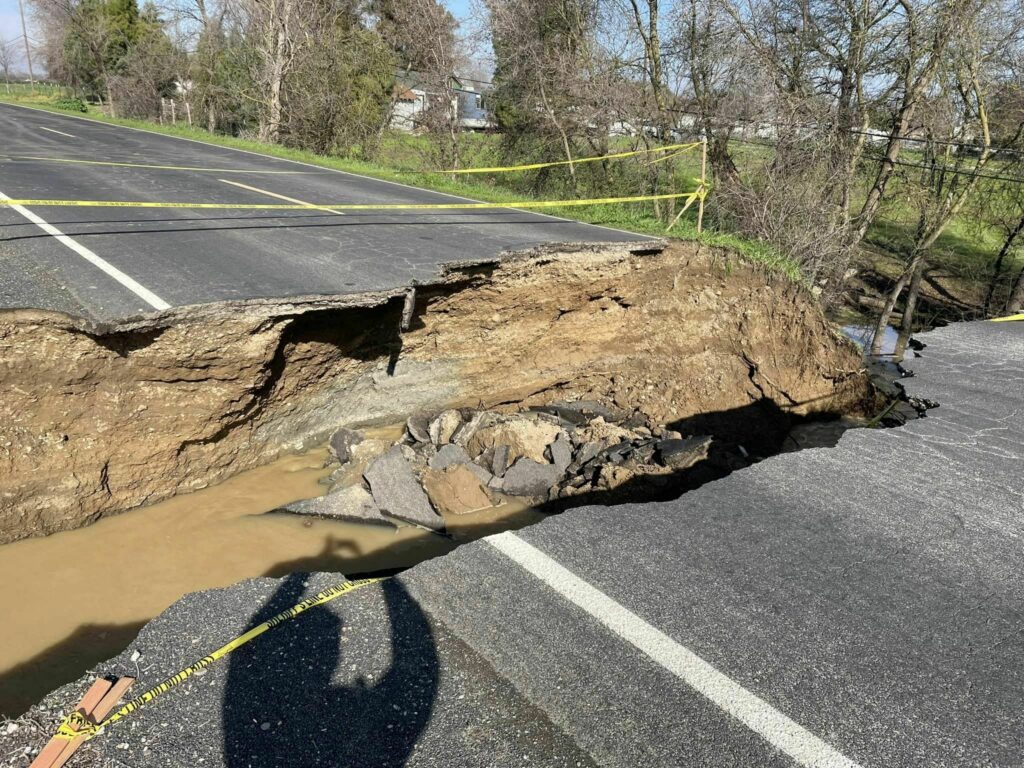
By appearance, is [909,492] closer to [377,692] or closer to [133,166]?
[377,692]

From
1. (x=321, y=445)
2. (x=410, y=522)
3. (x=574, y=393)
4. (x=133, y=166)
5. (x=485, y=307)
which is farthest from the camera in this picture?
(x=133, y=166)

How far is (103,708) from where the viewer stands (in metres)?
2.51

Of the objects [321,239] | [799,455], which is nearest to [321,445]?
[321,239]

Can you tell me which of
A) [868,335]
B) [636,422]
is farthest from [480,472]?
[868,335]

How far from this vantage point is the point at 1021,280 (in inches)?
596

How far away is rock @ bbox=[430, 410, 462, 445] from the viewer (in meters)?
6.70

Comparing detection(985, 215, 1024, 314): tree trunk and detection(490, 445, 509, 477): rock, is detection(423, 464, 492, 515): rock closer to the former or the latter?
detection(490, 445, 509, 477): rock

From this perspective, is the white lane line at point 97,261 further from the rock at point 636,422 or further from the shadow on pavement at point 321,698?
the rock at point 636,422

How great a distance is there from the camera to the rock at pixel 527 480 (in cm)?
639

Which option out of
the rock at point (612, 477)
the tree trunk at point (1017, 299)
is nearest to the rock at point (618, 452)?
the rock at point (612, 477)

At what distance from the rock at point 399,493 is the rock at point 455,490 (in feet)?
0.69

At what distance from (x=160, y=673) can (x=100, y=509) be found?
2.95 m

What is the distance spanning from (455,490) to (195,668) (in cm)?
357

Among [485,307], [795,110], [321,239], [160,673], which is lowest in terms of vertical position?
[160,673]
